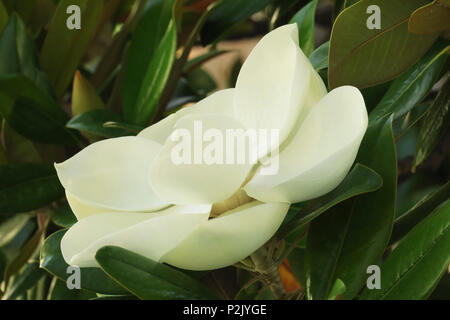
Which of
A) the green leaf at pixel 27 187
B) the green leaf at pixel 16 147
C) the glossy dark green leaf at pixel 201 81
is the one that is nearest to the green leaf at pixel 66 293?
the green leaf at pixel 27 187

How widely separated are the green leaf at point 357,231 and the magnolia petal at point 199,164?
12cm

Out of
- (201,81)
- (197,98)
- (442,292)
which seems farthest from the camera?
(201,81)

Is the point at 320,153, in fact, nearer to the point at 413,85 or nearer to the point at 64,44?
the point at 413,85

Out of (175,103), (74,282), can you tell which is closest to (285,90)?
(74,282)

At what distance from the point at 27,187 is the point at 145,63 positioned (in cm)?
23

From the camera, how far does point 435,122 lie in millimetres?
634

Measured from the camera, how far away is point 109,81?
1033 millimetres

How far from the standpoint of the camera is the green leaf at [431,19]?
19.8 inches

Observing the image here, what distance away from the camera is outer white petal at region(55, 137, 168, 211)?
1.48 feet

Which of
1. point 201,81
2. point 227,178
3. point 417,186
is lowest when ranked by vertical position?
point 417,186

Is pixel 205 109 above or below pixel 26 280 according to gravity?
above

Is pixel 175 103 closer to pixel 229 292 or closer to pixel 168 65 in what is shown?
pixel 168 65

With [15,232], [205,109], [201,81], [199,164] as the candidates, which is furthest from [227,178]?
[201,81]
